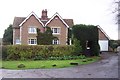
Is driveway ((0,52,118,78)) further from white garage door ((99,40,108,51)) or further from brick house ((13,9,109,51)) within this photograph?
white garage door ((99,40,108,51))

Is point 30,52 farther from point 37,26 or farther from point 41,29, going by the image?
point 37,26

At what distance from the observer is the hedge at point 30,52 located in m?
36.4

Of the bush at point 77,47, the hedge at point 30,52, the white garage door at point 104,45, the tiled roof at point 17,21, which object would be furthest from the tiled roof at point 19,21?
the hedge at point 30,52

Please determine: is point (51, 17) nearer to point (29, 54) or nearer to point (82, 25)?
point (82, 25)

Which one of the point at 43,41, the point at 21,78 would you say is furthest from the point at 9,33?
the point at 21,78

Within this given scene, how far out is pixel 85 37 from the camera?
133ft

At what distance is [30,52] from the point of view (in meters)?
36.9

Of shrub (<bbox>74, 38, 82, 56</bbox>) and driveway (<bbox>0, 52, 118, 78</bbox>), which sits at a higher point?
shrub (<bbox>74, 38, 82, 56</bbox>)

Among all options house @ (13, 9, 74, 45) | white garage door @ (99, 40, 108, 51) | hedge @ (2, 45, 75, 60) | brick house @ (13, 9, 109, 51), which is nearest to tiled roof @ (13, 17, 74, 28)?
brick house @ (13, 9, 109, 51)

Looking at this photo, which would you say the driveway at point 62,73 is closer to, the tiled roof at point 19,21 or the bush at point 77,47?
the bush at point 77,47

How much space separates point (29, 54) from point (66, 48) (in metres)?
5.20

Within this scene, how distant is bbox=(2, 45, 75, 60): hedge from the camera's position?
36.4 meters

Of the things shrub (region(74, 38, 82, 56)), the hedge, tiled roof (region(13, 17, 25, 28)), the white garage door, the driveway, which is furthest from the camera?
tiled roof (region(13, 17, 25, 28))

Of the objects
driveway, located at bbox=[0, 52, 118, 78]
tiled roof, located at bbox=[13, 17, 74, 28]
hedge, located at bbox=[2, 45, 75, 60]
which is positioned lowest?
driveway, located at bbox=[0, 52, 118, 78]
